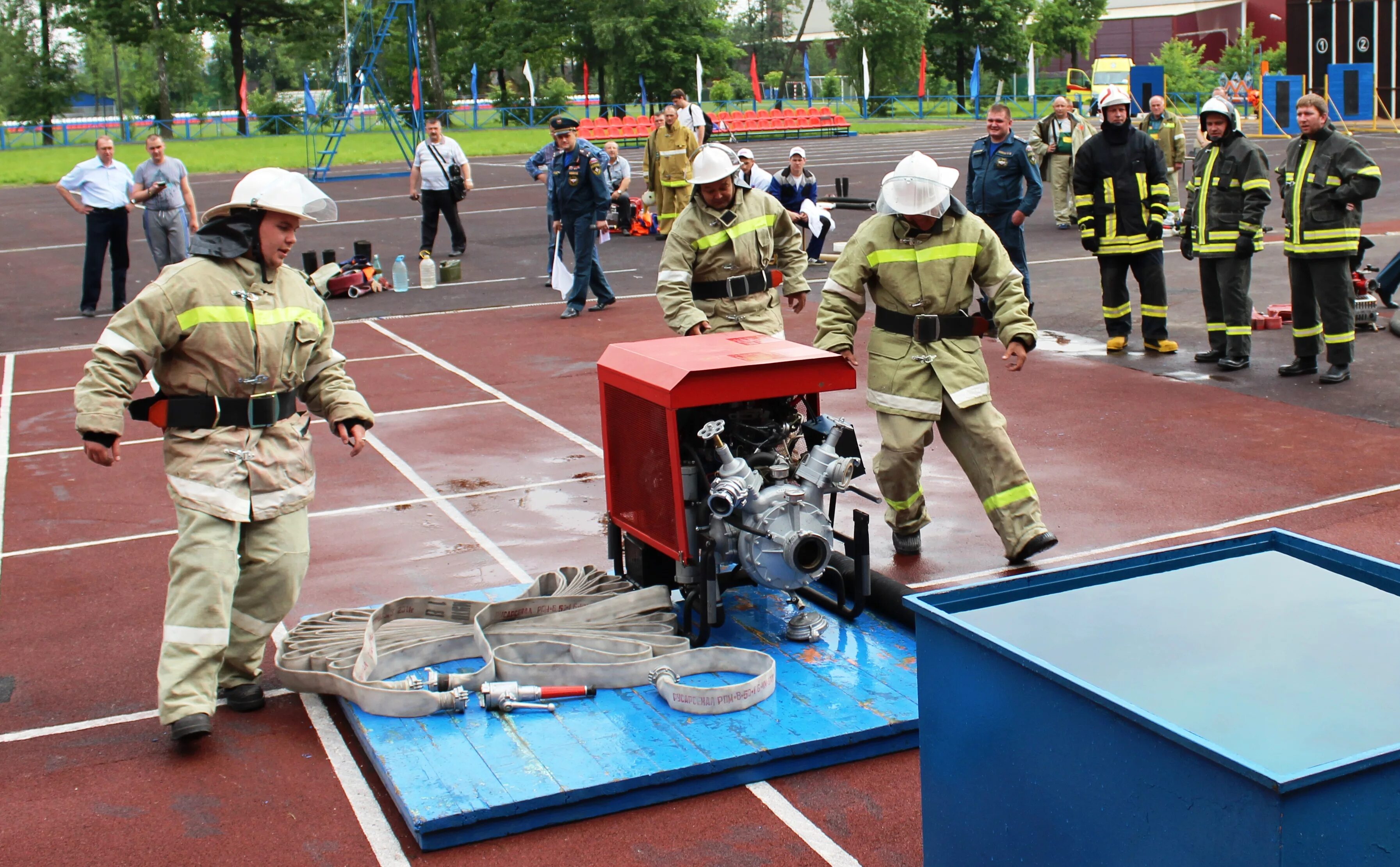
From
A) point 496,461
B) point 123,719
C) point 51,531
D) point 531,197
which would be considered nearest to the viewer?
point 123,719

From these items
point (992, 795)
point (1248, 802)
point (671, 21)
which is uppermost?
point (671, 21)

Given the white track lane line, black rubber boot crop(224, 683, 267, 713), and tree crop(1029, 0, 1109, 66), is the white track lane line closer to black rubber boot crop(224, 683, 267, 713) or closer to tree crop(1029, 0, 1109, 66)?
black rubber boot crop(224, 683, 267, 713)

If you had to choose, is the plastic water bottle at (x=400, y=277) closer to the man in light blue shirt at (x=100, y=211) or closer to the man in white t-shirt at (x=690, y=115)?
the man in light blue shirt at (x=100, y=211)

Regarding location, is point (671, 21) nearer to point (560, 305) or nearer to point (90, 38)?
point (90, 38)

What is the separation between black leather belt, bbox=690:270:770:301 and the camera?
23.9ft

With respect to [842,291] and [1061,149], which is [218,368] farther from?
[1061,149]

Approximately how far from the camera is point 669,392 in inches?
209

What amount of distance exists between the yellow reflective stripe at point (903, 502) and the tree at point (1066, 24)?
236 ft

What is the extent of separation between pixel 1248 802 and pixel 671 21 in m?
71.9

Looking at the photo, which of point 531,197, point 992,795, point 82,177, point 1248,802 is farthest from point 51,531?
point 531,197

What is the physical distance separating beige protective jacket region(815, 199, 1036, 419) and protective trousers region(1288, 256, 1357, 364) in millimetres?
4809

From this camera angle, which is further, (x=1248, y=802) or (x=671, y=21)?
(x=671, y=21)

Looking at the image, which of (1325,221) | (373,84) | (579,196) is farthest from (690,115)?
(373,84)

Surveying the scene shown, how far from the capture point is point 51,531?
7891 mm
